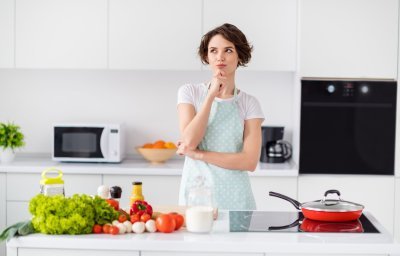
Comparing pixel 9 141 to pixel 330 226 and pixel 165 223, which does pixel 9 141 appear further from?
pixel 330 226

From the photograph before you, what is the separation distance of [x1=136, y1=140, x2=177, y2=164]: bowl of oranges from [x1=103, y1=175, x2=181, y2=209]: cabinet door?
0.29 metres

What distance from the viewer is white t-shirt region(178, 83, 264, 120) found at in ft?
10.1

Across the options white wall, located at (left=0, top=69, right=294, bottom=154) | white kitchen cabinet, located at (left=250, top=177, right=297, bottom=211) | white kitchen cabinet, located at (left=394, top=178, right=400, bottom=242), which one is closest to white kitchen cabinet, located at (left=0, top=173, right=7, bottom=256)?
white wall, located at (left=0, top=69, right=294, bottom=154)

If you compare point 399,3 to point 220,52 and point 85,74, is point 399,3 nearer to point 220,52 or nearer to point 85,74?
point 220,52

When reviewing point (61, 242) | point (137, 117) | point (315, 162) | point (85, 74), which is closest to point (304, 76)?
point (315, 162)

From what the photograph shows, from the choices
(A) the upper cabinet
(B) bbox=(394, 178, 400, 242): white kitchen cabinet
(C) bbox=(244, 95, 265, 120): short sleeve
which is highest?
(A) the upper cabinet

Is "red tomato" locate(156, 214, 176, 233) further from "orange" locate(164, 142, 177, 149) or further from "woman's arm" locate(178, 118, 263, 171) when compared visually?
"orange" locate(164, 142, 177, 149)

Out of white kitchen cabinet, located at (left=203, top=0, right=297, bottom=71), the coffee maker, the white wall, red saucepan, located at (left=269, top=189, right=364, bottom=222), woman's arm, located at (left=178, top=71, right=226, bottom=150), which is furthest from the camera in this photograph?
the white wall

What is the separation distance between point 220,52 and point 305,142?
170 centimetres

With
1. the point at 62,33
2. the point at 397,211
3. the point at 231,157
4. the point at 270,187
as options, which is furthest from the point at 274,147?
the point at 231,157

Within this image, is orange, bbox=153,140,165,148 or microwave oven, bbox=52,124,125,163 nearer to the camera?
microwave oven, bbox=52,124,125,163

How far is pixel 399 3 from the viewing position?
443 centimetres

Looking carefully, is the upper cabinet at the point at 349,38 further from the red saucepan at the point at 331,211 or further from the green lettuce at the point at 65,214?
the green lettuce at the point at 65,214

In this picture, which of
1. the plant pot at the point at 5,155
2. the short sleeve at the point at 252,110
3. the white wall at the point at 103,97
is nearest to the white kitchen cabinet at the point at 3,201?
the plant pot at the point at 5,155
